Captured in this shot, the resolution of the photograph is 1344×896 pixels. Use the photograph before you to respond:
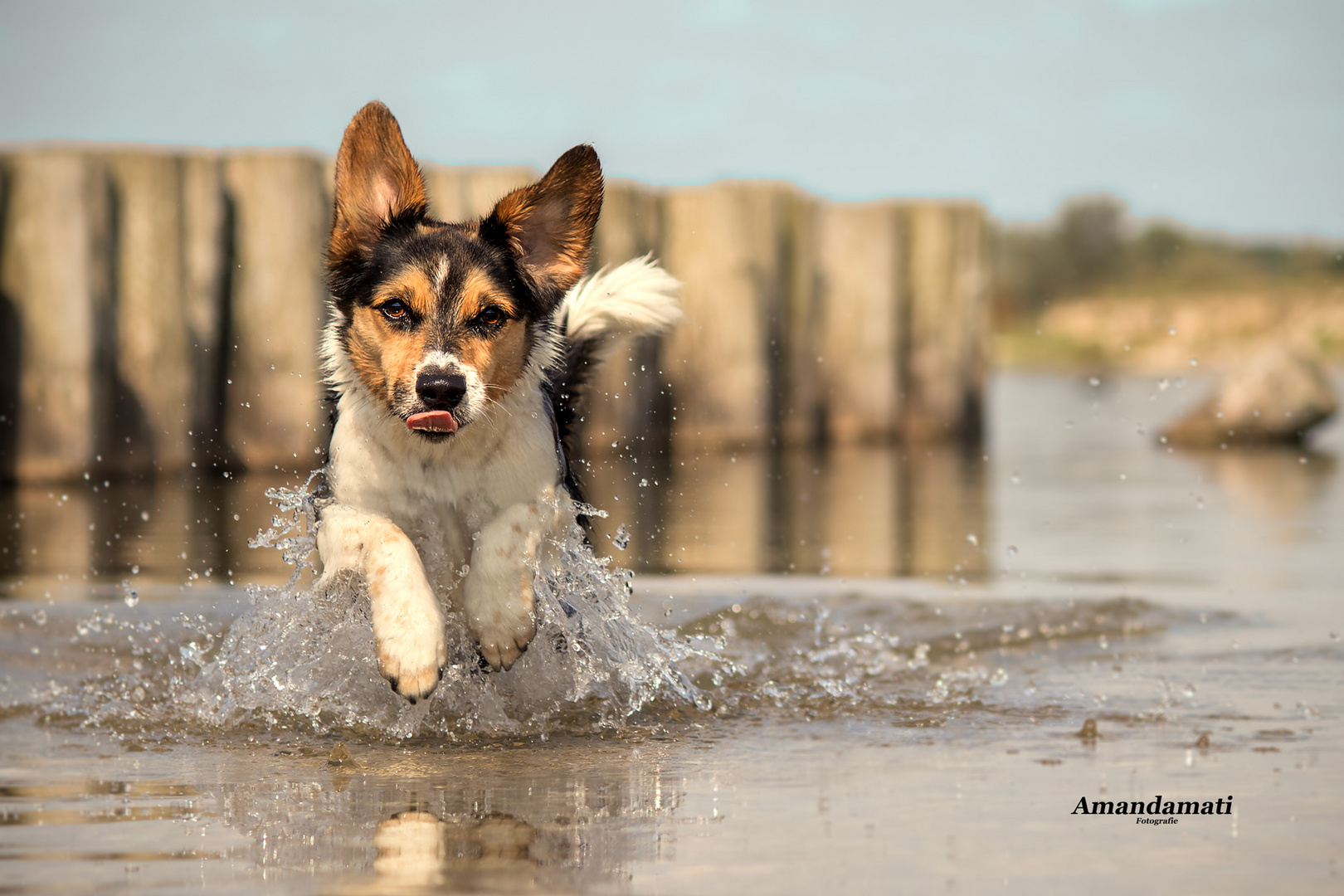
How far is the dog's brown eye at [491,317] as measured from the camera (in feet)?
13.8

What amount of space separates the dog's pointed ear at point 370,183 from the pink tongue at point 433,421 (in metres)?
0.62

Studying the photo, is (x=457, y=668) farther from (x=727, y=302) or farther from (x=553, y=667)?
(x=727, y=302)

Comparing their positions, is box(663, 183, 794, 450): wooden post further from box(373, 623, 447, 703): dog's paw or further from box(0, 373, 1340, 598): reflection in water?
box(373, 623, 447, 703): dog's paw

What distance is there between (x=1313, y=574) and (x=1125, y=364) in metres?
26.7

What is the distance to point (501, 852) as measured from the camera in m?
2.77

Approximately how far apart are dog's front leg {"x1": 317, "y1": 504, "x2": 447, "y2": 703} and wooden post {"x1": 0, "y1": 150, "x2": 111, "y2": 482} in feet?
21.9

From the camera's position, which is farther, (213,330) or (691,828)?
(213,330)

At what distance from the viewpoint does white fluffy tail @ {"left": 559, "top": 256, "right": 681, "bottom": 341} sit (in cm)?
503

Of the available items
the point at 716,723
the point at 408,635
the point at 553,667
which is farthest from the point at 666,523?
the point at 408,635

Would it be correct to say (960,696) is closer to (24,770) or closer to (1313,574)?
(24,770)

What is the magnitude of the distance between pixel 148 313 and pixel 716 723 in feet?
24.5

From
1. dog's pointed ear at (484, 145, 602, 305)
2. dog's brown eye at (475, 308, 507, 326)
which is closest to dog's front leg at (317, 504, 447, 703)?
dog's brown eye at (475, 308, 507, 326)

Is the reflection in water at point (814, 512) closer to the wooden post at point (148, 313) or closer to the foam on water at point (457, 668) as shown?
the wooden post at point (148, 313)

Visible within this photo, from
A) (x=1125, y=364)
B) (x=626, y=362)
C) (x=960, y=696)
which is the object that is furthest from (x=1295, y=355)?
(x=1125, y=364)
